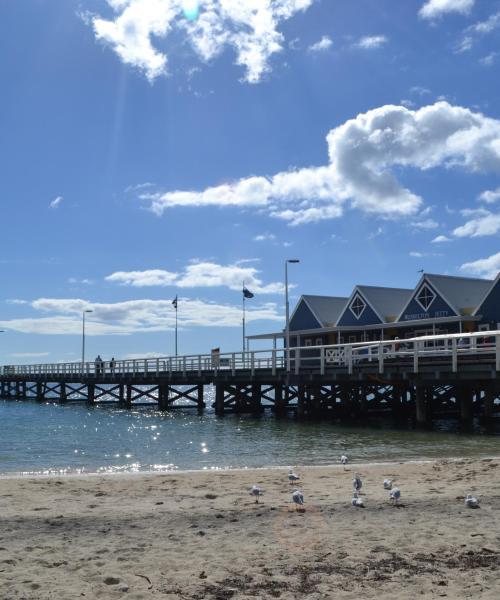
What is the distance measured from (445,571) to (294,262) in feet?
91.7

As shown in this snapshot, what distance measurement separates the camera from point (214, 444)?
20.1 m

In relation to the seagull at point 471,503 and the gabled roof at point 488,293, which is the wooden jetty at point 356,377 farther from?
the seagull at point 471,503

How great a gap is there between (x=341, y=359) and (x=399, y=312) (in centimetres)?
1174

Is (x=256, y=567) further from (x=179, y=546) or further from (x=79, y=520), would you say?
(x=79, y=520)

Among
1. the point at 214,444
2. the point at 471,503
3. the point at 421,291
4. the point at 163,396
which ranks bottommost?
the point at 214,444

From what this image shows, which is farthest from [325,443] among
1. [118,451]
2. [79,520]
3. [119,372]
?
[119,372]

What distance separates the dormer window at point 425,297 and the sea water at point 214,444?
12.3 m

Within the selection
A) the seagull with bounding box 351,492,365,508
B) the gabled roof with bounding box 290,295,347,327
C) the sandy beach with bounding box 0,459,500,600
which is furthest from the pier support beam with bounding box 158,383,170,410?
the seagull with bounding box 351,492,365,508

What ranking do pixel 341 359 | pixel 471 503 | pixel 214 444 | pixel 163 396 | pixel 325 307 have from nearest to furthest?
pixel 471 503, pixel 214 444, pixel 341 359, pixel 163 396, pixel 325 307

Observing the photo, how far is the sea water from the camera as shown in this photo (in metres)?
15.8

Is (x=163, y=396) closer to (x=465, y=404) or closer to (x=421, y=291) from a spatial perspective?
(x=421, y=291)

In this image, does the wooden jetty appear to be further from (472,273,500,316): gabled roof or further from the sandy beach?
the sandy beach

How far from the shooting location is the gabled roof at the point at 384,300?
40.9m

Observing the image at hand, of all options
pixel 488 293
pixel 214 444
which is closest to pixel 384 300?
pixel 488 293
